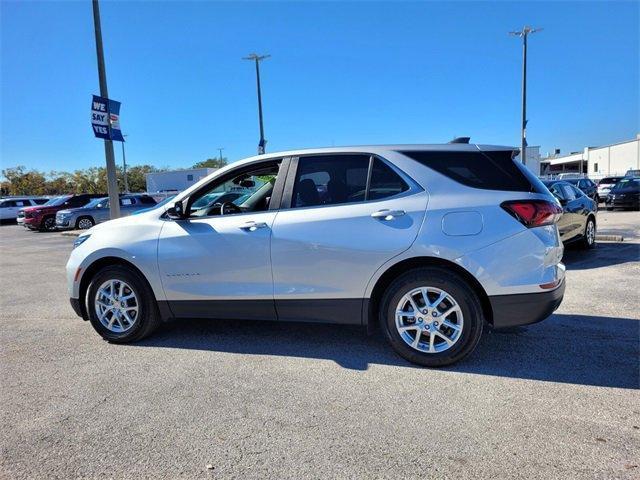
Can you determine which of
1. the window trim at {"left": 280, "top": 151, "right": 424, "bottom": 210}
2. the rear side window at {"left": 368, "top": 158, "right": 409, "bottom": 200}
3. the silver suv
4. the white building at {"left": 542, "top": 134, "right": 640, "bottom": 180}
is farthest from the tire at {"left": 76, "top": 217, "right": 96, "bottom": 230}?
the white building at {"left": 542, "top": 134, "right": 640, "bottom": 180}

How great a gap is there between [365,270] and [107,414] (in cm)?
218

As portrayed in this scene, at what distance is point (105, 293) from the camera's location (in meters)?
4.66

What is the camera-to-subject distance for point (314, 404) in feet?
10.8

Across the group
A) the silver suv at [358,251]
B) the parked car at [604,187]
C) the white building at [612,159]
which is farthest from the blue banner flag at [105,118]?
the white building at [612,159]

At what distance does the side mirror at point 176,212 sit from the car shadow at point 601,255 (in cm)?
665

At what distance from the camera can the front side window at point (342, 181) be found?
3.96m

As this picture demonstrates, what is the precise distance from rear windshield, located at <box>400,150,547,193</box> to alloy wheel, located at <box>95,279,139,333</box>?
10.0 feet

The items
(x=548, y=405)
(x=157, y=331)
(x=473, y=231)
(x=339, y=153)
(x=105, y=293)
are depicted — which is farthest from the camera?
(x=157, y=331)

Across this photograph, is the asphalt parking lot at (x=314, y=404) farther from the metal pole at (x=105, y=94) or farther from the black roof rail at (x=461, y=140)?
the metal pole at (x=105, y=94)

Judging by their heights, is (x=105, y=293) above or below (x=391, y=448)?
above

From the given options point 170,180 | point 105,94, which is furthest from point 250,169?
point 170,180

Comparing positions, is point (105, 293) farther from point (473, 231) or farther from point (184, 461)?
point (473, 231)

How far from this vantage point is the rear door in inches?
150

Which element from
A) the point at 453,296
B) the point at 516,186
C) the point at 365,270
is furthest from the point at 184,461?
the point at 516,186
